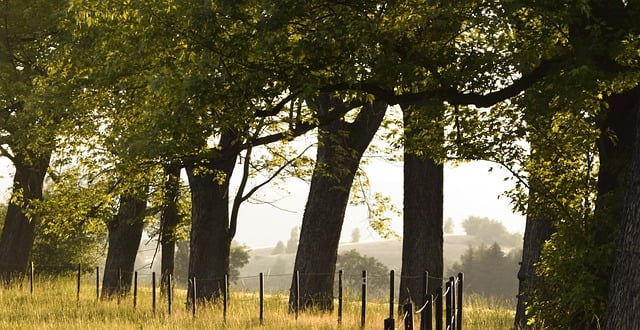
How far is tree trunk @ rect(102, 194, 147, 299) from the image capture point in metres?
24.9

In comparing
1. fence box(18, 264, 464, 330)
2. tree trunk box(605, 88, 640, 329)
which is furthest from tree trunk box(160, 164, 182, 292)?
tree trunk box(605, 88, 640, 329)

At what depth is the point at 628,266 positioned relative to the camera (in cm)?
1143

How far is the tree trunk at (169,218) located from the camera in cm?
2364

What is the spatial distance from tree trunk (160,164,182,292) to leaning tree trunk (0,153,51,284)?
4640 mm

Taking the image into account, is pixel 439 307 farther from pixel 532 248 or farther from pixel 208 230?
pixel 208 230

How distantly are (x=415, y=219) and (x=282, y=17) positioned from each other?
799cm

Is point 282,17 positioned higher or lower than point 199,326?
higher

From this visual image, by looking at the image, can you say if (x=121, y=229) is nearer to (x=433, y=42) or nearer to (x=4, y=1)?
(x=4, y=1)

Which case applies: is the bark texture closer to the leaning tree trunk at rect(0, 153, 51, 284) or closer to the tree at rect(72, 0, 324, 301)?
the tree at rect(72, 0, 324, 301)

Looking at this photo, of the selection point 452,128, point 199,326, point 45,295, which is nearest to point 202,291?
point 199,326

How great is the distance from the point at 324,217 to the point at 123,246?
8.04 m

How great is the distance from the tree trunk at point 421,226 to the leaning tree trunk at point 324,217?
1.81m

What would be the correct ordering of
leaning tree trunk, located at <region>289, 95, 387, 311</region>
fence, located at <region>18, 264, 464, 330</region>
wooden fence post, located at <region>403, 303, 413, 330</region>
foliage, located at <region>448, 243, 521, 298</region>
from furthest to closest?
1. foliage, located at <region>448, 243, 521, 298</region>
2. leaning tree trunk, located at <region>289, 95, 387, 311</region>
3. fence, located at <region>18, 264, 464, 330</region>
4. wooden fence post, located at <region>403, 303, 413, 330</region>

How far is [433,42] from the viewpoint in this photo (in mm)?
13445
